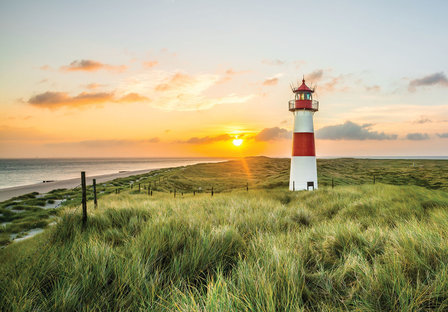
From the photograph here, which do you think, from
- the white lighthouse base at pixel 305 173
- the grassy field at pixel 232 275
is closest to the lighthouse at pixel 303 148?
the white lighthouse base at pixel 305 173

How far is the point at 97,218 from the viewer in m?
5.45

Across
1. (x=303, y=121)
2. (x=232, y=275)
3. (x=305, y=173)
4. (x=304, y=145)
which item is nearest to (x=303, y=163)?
(x=305, y=173)

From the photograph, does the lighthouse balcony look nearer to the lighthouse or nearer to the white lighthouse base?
the lighthouse

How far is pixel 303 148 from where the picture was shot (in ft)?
66.2

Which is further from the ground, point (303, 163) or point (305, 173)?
point (303, 163)

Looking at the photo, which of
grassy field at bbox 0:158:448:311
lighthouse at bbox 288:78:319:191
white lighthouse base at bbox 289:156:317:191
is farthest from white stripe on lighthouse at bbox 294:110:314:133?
grassy field at bbox 0:158:448:311

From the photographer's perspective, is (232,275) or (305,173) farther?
(305,173)

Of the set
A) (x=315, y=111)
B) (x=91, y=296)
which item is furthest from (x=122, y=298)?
(x=315, y=111)

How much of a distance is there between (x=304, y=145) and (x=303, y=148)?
0.27 metres

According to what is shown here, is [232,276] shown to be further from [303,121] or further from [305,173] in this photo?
[303,121]

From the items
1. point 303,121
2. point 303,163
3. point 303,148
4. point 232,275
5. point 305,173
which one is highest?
point 303,121

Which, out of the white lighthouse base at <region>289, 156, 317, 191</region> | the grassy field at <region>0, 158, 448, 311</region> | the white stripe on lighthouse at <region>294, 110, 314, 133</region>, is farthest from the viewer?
the white stripe on lighthouse at <region>294, 110, 314, 133</region>

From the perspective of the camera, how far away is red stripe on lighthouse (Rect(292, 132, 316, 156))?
2014cm

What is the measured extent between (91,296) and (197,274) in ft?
3.83
